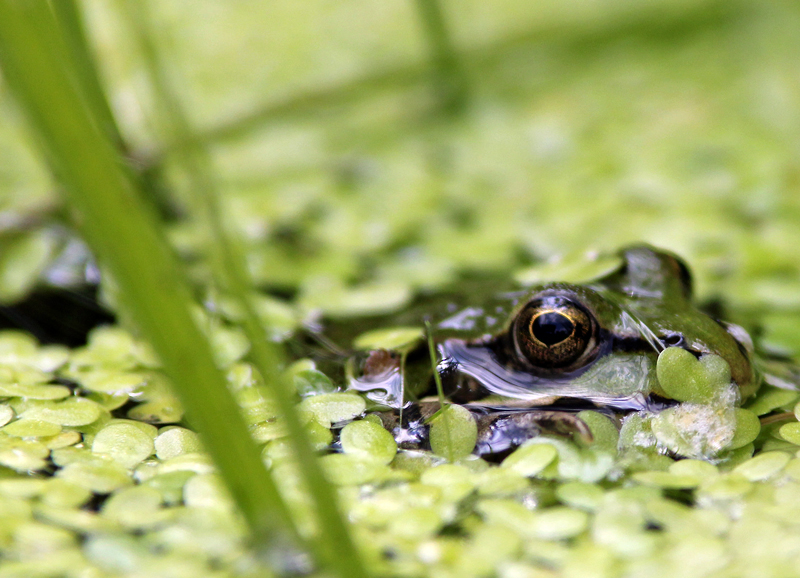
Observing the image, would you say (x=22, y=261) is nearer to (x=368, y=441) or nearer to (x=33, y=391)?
(x=33, y=391)

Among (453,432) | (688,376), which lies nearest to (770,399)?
(688,376)

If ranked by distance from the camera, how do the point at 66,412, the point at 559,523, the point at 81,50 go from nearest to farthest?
1. the point at 559,523
2. the point at 66,412
3. the point at 81,50

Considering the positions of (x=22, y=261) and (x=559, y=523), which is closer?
(x=559, y=523)

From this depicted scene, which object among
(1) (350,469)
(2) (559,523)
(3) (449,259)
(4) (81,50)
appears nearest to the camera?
(2) (559,523)

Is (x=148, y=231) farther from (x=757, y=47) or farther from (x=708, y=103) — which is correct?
(x=757, y=47)

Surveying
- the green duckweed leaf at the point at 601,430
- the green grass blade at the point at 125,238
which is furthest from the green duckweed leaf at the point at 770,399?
the green grass blade at the point at 125,238

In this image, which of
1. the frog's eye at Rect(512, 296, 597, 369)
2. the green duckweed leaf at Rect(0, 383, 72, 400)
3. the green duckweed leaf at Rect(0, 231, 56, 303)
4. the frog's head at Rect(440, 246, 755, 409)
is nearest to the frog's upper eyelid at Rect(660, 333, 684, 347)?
the frog's head at Rect(440, 246, 755, 409)

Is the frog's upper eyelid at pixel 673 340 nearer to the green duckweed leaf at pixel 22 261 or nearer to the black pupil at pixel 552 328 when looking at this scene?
the black pupil at pixel 552 328
